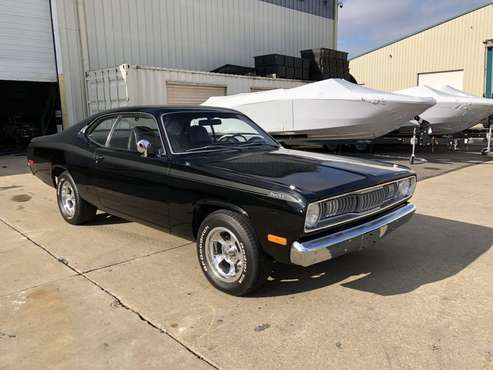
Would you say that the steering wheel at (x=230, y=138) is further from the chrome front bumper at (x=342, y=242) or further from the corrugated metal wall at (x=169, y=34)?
the corrugated metal wall at (x=169, y=34)

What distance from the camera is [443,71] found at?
2531 centimetres

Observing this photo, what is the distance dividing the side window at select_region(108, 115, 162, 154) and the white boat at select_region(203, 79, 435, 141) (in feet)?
21.1

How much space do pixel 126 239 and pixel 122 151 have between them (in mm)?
1044

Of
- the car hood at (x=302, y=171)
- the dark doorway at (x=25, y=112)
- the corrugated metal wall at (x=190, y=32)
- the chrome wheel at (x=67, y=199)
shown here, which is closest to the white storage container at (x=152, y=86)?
the corrugated metal wall at (x=190, y=32)

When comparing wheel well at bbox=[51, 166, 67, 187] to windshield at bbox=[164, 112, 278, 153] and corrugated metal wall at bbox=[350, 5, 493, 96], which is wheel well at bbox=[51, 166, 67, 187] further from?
corrugated metal wall at bbox=[350, 5, 493, 96]

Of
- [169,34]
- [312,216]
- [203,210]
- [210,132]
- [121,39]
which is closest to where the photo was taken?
[312,216]

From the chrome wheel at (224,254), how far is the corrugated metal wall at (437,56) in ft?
81.6

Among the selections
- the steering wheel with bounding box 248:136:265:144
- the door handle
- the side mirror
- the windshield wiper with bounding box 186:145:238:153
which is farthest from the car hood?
the door handle

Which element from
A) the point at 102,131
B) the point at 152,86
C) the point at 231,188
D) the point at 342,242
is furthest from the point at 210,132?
the point at 152,86

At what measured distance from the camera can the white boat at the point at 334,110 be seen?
32.7ft

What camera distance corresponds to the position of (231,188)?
325cm

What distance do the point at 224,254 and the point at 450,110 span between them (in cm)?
1263

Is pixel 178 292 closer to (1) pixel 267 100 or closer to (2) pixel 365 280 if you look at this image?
(2) pixel 365 280

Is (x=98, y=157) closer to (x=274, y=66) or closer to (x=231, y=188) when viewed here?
(x=231, y=188)
